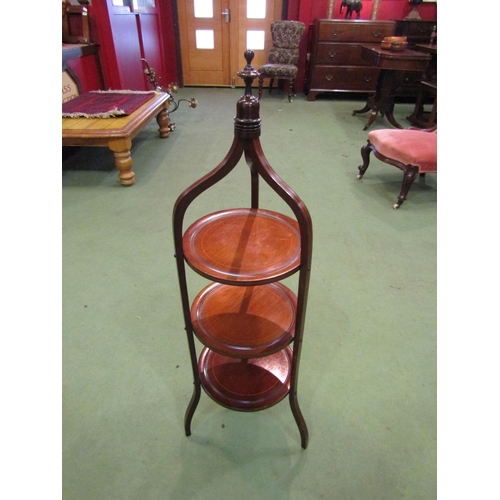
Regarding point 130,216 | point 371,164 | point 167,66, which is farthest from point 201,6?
point 130,216

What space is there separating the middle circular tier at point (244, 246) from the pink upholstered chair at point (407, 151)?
163 cm

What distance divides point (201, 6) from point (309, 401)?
594 centimetres

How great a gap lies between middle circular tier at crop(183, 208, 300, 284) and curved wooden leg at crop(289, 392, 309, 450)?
481mm

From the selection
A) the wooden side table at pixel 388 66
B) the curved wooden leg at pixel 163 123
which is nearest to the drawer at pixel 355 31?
the wooden side table at pixel 388 66

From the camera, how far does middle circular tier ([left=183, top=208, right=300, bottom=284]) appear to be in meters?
0.77

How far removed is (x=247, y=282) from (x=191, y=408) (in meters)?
0.60

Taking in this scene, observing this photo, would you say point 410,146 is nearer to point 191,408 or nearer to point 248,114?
point 248,114

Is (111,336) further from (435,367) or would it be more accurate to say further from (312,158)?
(312,158)

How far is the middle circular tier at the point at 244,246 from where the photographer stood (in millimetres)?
774

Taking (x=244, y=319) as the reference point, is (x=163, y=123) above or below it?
above

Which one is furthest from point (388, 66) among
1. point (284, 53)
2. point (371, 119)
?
point (284, 53)

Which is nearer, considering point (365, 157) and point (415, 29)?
point (365, 157)

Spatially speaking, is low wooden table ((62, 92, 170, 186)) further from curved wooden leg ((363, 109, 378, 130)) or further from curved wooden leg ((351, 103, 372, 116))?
curved wooden leg ((351, 103, 372, 116))

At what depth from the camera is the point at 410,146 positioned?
2240 mm
